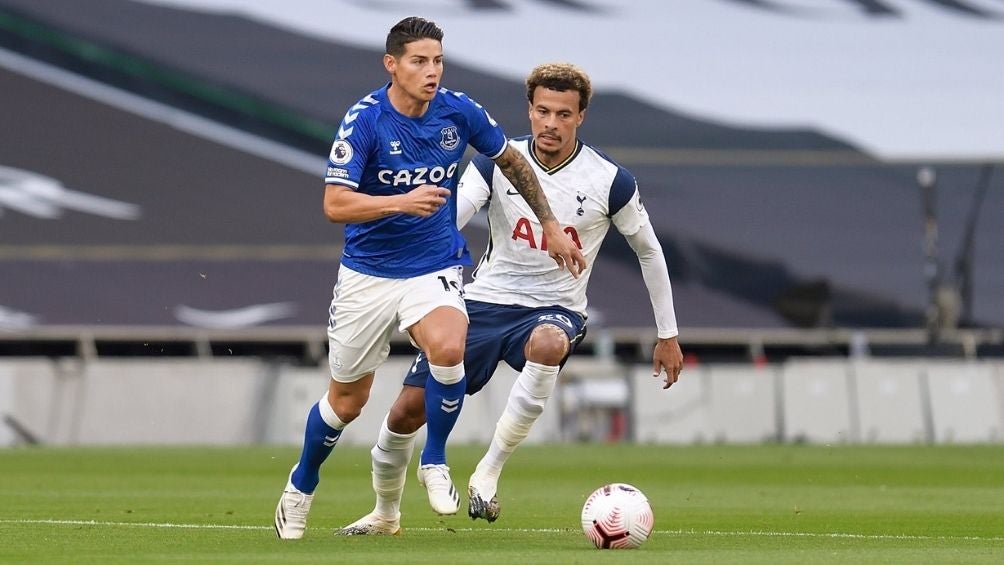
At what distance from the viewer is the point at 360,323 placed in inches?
350

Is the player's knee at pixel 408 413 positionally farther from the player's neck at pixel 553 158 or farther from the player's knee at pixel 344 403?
the player's neck at pixel 553 158

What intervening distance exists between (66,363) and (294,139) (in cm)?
939

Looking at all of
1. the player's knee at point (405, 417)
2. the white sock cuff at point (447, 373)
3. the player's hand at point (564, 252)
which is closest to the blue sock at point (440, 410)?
the white sock cuff at point (447, 373)

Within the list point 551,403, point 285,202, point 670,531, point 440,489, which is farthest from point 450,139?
point 285,202

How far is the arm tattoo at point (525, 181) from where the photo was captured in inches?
367

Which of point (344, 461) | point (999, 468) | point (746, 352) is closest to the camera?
point (999, 468)

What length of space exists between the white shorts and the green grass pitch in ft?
2.91

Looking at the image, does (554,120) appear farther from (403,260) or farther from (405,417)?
(405,417)

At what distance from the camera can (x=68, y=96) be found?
101ft

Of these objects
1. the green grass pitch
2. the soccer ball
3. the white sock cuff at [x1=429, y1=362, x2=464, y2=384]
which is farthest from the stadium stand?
the soccer ball

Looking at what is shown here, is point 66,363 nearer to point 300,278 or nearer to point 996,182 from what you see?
point 300,278

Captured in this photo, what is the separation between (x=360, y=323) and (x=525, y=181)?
3.82 feet

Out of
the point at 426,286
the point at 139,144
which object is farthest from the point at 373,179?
the point at 139,144

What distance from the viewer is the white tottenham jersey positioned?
10.1 meters
